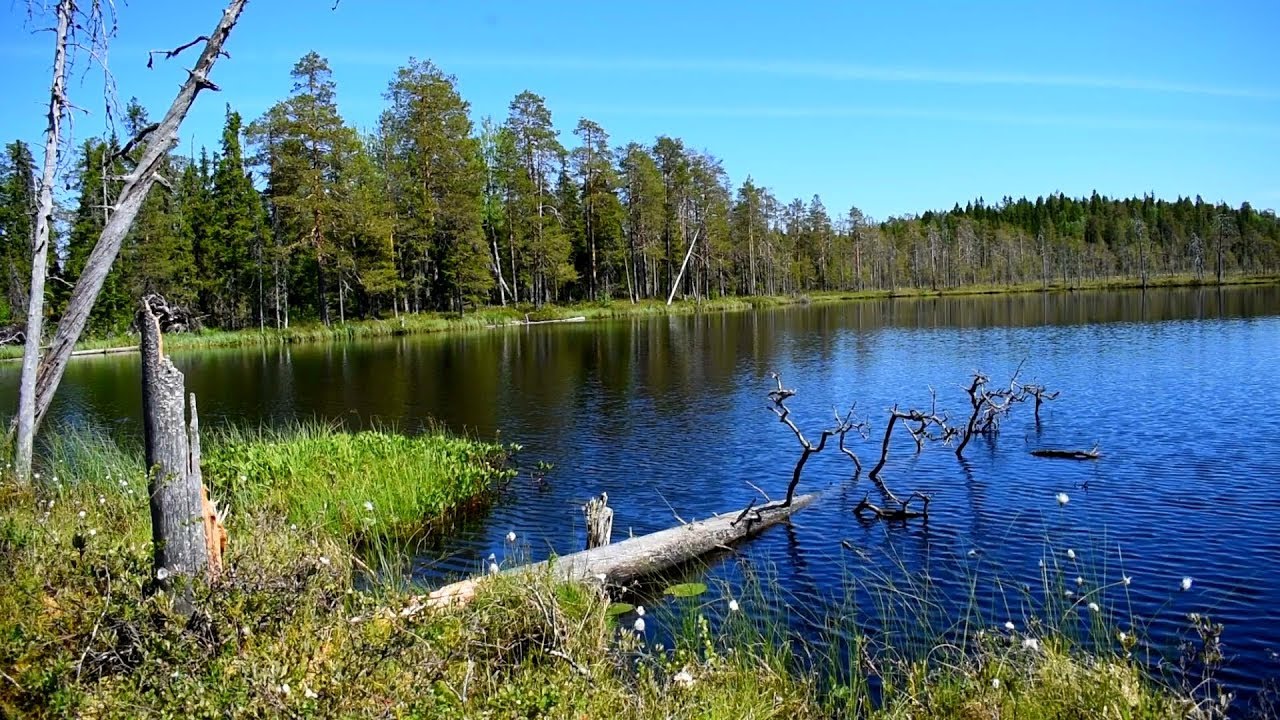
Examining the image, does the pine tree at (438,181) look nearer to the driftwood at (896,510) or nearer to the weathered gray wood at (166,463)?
the driftwood at (896,510)

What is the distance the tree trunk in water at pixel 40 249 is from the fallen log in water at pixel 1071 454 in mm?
17757

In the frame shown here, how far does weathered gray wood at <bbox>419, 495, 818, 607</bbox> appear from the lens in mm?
8962

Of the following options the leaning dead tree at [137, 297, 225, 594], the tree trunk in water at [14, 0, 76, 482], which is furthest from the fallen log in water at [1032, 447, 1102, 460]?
the tree trunk in water at [14, 0, 76, 482]

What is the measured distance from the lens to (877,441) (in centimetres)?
2058

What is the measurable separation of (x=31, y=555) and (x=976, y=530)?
11.9 m

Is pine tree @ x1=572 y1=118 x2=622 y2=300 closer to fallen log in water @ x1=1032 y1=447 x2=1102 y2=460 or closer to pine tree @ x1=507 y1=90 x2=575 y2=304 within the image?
pine tree @ x1=507 y1=90 x2=575 y2=304

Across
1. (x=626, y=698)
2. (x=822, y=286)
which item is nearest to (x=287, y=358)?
(x=626, y=698)

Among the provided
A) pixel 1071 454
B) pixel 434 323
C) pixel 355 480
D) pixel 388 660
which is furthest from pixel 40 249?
pixel 434 323

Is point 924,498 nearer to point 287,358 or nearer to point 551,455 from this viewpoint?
point 551,455

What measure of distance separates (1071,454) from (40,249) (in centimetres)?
1823

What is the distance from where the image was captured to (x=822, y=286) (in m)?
141

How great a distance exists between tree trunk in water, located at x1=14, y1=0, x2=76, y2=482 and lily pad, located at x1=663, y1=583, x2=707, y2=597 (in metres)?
8.04

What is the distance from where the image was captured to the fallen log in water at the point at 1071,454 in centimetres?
1736

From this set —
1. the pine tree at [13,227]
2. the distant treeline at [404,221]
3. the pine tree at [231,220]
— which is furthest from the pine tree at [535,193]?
the pine tree at [13,227]
